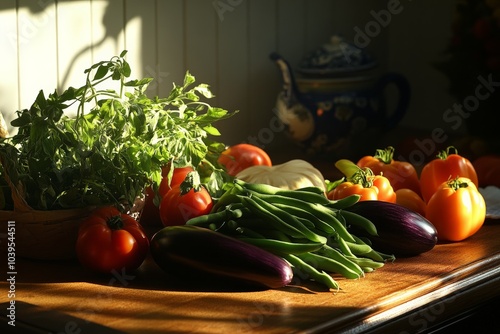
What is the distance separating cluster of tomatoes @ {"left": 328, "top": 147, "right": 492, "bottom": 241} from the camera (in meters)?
1.64

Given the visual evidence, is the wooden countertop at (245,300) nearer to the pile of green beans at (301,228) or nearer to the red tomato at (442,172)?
the pile of green beans at (301,228)

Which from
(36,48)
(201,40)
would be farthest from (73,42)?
(201,40)

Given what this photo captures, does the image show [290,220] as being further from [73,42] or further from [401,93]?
[401,93]

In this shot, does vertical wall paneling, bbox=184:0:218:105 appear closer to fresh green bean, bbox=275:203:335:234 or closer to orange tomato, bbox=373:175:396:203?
orange tomato, bbox=373:175:396:203

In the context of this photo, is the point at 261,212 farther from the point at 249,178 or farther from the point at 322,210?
the point at 249,178

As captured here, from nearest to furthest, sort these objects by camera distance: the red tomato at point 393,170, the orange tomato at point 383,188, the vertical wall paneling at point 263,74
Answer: the orange tomato at point 383,188, the red tomato at point 393,170, the vertical wall paneling at point 263,74

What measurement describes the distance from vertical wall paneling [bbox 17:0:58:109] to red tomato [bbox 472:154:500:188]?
958 millimetres

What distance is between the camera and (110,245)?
144cm

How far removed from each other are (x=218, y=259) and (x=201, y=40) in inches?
41.2

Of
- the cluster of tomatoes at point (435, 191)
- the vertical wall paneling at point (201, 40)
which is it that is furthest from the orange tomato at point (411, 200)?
the vertical wall paneling at point (201, 40)

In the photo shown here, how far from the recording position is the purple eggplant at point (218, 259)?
1.37 metres

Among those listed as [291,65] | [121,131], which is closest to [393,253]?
[121,131]

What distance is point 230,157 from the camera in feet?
6.05

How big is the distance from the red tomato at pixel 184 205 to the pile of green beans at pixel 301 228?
5 cm
